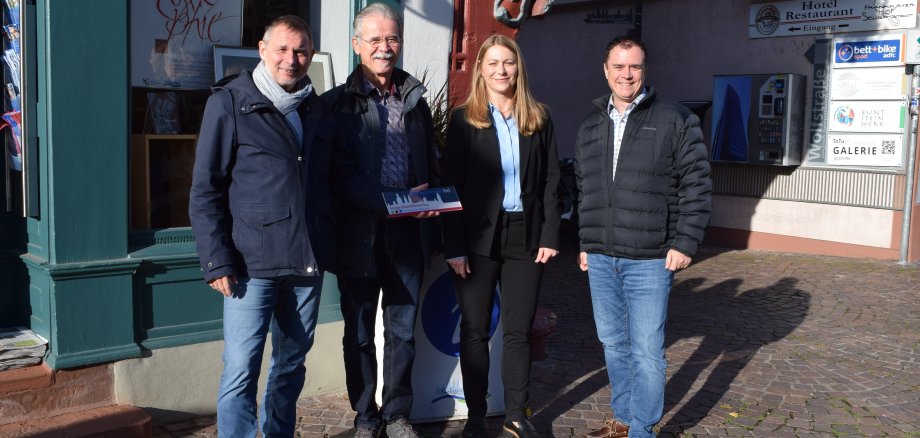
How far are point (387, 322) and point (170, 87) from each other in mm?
1695

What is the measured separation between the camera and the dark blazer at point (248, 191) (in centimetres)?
337

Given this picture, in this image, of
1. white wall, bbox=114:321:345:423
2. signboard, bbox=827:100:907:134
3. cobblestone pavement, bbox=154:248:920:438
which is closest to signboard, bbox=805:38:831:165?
signboard, bbox=827:100:907:134

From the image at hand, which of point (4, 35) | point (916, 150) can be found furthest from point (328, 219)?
point (916, 150)

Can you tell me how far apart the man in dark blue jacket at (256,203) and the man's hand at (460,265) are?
78 cm

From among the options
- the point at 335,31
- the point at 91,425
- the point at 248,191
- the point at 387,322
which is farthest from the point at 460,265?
the point at 91,425

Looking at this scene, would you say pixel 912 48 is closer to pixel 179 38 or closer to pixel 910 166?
pixel 910 166

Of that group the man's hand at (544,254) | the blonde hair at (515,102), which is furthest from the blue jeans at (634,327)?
the blonde hair at (515,102)

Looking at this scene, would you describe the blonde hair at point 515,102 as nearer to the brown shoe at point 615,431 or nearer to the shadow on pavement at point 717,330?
the brown shoe at point 615,431

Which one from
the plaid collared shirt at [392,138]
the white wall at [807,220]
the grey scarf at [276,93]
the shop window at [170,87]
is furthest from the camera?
the white wall at [807,220]

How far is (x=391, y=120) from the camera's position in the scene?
4.05m

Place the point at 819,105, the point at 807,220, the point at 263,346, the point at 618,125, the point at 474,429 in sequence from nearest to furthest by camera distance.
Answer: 1. the point at 263,346
2. the point at 618,125
3. the point at 474,429
4. the point at 819,105
5. the point at 807,220

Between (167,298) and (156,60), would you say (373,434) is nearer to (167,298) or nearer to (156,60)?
(167,298)

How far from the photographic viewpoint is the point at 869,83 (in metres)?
10.9

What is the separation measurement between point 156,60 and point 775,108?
28.6 feet
